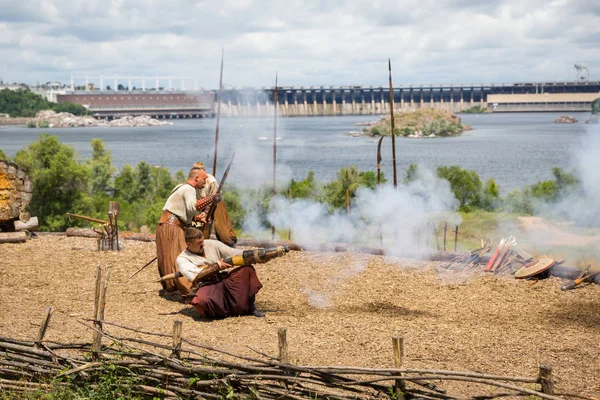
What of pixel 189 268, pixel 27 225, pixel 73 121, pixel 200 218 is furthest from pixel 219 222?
pixel 73 121

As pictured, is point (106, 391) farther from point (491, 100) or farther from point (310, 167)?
point (491, 100)

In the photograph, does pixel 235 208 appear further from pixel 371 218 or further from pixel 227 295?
pixel 227 295

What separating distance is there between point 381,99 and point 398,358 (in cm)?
11546

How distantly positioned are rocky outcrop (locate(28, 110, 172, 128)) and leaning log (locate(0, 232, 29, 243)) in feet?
408

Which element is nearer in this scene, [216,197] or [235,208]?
[216,197]

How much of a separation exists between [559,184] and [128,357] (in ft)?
62.1

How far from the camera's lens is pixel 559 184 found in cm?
2319

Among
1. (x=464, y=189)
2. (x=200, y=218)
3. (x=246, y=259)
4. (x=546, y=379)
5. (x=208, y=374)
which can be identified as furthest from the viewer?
(x=464, y=189)

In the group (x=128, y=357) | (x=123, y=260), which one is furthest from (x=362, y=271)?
(x=128, y=357)

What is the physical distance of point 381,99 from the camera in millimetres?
119500

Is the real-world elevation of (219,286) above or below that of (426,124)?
below

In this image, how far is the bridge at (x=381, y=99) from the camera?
382 ft

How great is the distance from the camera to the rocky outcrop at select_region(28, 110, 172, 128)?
445 ft

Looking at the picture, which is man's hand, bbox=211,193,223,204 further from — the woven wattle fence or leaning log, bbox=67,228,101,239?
leaning log, bbox=67,228,101,239
